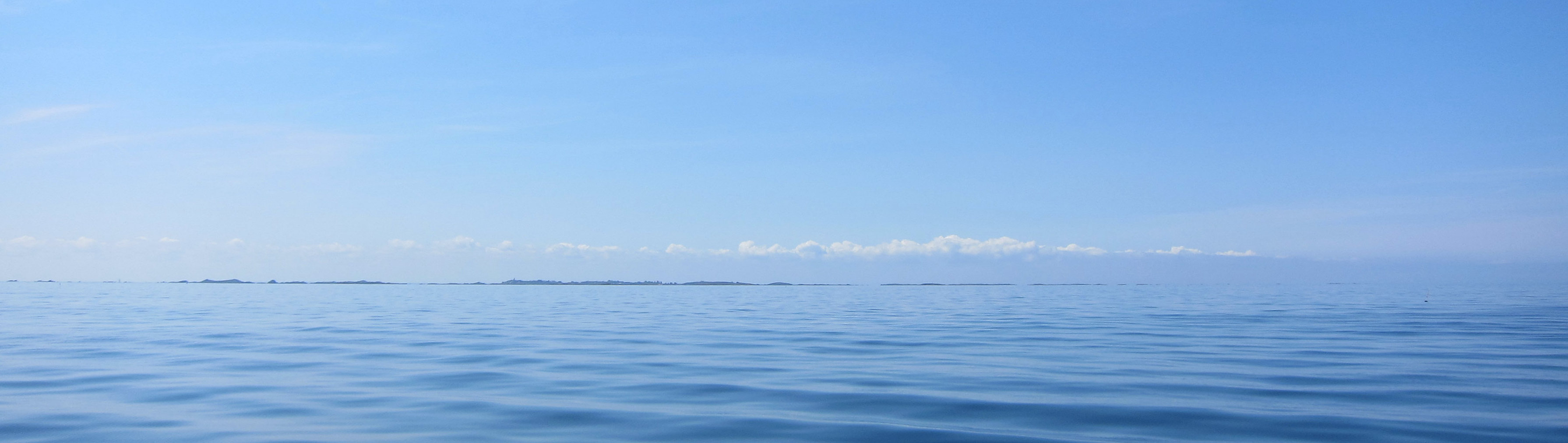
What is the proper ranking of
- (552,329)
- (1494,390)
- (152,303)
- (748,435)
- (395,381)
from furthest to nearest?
(152,303) < (552,329) < (395,381) < (1494,390) < (748,435)

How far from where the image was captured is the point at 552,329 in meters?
28.6

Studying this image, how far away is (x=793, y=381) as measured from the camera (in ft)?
46.5

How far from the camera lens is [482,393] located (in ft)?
41.5

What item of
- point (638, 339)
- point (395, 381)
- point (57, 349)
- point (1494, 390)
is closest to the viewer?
point (1494, 390)

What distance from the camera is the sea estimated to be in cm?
988

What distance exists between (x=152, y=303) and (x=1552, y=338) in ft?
208

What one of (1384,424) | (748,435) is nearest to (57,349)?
(748,435)

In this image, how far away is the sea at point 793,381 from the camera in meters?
9.88

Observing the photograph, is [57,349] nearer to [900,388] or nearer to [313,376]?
[313,376]

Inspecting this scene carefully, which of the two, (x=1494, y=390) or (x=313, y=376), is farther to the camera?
(x=313, y=376)

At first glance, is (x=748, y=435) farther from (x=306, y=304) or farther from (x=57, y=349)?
(x=306, y=304)

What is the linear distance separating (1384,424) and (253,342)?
76.8 feet

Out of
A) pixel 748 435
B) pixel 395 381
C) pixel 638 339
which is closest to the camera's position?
pixel 748 435

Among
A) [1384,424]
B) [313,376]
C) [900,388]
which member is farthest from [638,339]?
[1384,424]
